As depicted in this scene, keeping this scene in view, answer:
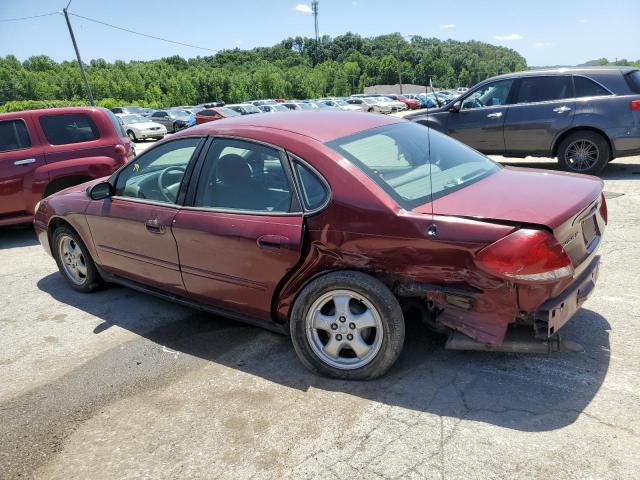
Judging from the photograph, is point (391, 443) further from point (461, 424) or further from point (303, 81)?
point (303, 81)

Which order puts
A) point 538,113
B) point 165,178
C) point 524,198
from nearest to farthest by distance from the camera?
point 524,198, point 165,178, point 538,113

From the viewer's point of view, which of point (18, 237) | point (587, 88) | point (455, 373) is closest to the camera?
point (455, 373)

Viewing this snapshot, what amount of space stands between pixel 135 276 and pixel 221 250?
120 cm

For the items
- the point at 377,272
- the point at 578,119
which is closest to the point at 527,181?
the point at 377,272

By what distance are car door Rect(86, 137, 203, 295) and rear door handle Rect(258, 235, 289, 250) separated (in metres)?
0.85

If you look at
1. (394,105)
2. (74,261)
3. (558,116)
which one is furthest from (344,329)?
(394,105)

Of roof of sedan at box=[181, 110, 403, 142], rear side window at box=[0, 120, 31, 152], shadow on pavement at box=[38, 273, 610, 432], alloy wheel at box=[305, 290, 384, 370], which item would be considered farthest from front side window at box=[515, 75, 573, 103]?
rear side window at box=[0, 120, 31, 152]

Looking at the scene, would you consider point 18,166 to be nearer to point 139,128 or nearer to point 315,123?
point 315,123

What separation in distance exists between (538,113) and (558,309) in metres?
6.55

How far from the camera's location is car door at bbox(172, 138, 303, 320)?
10.3 ft

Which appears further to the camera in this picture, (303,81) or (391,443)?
(303,81)

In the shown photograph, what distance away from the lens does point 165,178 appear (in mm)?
4043

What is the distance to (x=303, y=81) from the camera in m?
82.6

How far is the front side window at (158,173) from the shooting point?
3799mm
